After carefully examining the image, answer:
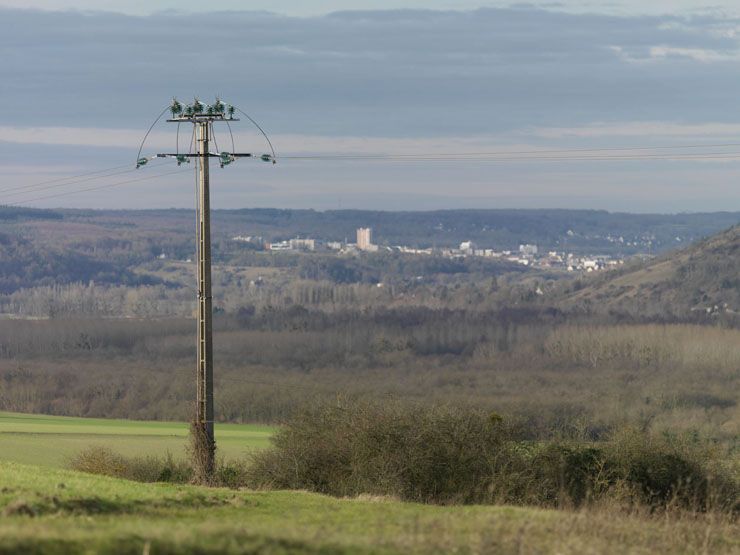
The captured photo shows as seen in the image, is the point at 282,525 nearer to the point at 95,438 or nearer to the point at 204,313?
the point at 204,313

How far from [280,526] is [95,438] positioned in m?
83.5

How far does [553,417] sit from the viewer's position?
14912 centimetres

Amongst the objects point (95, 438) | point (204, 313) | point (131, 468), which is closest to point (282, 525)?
point (204, 313)

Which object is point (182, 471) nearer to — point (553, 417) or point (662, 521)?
point (662, 521)

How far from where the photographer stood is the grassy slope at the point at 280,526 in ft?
68.1

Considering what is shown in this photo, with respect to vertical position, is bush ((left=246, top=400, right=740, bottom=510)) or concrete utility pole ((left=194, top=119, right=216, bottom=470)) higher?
concrete utility pole ((left=194, top=119, right=216, bottom=470))

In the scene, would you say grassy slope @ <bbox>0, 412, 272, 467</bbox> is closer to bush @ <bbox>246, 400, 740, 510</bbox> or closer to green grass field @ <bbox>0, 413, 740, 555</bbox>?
bush @ <bbox>246, 400, 740, 510</bbox>

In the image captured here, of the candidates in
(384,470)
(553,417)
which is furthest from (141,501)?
(553,417)

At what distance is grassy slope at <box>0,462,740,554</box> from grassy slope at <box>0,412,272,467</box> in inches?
1534

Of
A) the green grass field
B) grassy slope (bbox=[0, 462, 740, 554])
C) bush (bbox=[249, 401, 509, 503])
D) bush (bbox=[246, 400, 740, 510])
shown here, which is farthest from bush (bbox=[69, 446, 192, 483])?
grassy slope (bbox=[0, 462, 740, 554])

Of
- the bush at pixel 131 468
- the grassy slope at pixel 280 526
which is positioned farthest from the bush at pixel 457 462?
the grassy slope at pixel 280 526

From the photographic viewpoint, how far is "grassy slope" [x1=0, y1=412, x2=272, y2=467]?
276ft

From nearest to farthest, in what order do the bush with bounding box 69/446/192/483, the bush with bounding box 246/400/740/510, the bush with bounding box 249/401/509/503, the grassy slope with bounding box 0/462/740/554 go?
the grassy slope with bounding box 0/462/740/554 < the bush with bounding box 246/400/740/510 < the bush with bounding box 249/401/509/503 < the bush with bounding box 69/446/192/483

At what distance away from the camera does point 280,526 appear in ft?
83.8
